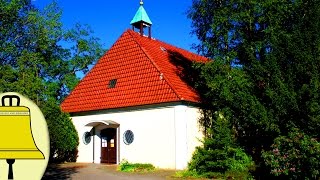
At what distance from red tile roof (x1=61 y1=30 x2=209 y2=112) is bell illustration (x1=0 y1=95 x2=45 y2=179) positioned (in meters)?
18.0

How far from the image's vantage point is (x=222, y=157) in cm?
1669

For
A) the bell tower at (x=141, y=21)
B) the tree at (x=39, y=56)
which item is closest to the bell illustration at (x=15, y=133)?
the tree at (x=39, y=56)

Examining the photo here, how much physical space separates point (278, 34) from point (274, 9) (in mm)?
1542

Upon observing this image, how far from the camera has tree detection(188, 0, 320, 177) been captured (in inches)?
556

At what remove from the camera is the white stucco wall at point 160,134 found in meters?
19.5

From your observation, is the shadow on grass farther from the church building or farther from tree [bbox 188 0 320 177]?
tree [bbox 188 0 320 177]

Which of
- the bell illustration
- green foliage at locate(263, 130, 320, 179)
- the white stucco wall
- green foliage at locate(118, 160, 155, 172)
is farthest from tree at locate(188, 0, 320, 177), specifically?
the bell illustration

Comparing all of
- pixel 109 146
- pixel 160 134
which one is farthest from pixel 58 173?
pixel 160 134

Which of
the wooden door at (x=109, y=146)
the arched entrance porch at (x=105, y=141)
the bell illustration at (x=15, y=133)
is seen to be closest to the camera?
the bell illustration at (x=15, y=133)

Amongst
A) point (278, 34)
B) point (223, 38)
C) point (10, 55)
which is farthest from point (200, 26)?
point (10, 55)

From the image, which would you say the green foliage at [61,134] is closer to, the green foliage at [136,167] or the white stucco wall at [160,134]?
the white stucco wall at [160,134]

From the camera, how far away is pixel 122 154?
21375mm

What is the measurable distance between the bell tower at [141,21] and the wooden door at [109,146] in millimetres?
7481

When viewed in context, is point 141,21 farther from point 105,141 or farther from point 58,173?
point 58,173
